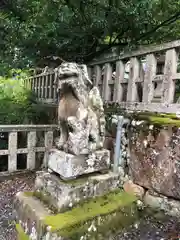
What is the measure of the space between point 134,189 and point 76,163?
1.12m

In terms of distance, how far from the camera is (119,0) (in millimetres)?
2879

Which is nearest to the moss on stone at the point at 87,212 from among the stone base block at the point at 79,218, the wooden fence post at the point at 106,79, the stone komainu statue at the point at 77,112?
the stone base block at the point at 79,218

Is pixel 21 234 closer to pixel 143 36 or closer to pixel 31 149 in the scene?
pixel 31 149

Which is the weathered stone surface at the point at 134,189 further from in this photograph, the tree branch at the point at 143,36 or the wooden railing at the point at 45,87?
the wooden railing at the point at 45,87

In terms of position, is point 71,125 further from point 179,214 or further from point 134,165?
point 179,214

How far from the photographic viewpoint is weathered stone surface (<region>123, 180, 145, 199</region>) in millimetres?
2484

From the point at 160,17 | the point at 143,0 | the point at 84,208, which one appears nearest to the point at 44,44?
the point at 143,0

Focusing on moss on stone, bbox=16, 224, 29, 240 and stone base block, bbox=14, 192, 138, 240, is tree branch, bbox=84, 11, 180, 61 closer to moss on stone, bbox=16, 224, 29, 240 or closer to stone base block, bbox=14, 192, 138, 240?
stone base block, bbox=14, 192, 138, 240

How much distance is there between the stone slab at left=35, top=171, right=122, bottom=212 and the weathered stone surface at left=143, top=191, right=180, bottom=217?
592 millimetres

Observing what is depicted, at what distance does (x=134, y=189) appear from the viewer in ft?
8.36

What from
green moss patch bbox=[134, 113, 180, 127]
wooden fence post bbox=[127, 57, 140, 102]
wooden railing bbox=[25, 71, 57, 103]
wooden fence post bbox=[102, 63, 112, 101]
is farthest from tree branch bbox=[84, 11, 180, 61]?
wooden railing bbox=[25, 71, 57, 103]

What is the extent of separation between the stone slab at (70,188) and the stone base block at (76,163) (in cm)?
6

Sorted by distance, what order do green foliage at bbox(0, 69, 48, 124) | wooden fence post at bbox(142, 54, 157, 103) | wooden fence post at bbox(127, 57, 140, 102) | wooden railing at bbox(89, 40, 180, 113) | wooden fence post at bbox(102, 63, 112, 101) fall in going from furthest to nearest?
1. green foliage at bbox(0, 69, 48, 124)
2. wooden fence post at bbox(102, 63, 112, 101)
3. wooden fence post at bbox(127, 57, 140, 102)
4. wooden fence post at bbox(142, 54, 157, 103)
5. wooden railing at bbox(89, 40, 180, 113)

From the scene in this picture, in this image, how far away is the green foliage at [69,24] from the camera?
289cm
